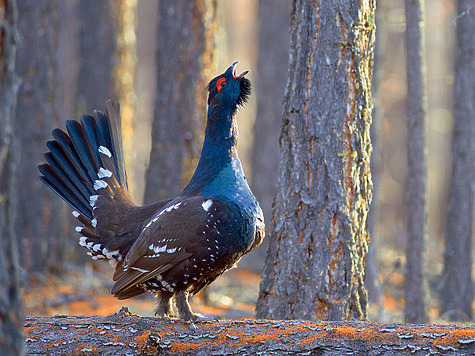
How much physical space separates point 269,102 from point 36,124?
5.57m

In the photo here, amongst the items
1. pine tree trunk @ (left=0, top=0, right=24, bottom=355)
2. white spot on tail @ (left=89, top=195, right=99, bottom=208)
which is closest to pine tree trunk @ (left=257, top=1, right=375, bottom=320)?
white spot on tail @ (left=89, top=195, right=99, bottom=208)

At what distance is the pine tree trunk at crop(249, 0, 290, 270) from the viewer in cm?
1370

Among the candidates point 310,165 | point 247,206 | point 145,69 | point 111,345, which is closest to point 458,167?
point 310,165

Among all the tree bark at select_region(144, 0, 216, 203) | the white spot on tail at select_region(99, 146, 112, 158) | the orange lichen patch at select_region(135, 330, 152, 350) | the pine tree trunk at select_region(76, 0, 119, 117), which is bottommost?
the orange lichen patch at select_region(135, 330, 152, 350)

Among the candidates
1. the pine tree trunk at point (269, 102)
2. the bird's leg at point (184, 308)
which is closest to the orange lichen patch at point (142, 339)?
the bird's leg at point (184, 308)

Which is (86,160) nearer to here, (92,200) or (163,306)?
(92,200)

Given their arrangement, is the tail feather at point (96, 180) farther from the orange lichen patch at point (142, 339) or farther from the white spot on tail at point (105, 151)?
the orange lichen patch at point (142, 339)

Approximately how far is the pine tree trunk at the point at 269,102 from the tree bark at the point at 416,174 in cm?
654

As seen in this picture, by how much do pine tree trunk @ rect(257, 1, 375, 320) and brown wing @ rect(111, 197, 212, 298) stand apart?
943 millimetres

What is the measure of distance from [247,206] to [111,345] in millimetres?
1523

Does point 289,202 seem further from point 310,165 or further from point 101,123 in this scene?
point 101,123

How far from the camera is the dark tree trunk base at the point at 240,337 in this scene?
12.6 ft

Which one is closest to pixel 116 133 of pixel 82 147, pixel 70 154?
pixel 82 147

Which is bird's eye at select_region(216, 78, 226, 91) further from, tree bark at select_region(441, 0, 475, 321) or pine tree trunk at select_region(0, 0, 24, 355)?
tree bark at select_region(441, 0, 475, 321)
